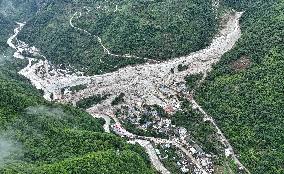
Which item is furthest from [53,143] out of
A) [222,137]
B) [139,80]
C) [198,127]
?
[139,80]

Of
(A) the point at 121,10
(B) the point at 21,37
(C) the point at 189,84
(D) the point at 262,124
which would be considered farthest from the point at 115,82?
(B) the point at 21,37

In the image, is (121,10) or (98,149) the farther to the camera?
(121,10)

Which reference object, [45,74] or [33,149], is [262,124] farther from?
[45,74]

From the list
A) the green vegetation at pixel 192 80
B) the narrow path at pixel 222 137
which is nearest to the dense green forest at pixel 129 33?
the green vegetation at pixel 192 80

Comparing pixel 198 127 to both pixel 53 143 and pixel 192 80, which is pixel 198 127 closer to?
pixel 192 80

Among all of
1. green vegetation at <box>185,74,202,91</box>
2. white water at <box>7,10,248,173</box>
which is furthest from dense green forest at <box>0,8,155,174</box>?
green vegetation at <box>185,74,202,91</box>

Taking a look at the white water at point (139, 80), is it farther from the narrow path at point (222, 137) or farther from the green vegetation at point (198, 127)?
the narrow path at point (222, 137)

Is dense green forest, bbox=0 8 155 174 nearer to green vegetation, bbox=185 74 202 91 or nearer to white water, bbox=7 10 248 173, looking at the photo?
white water, bbox=7 10 248 173
